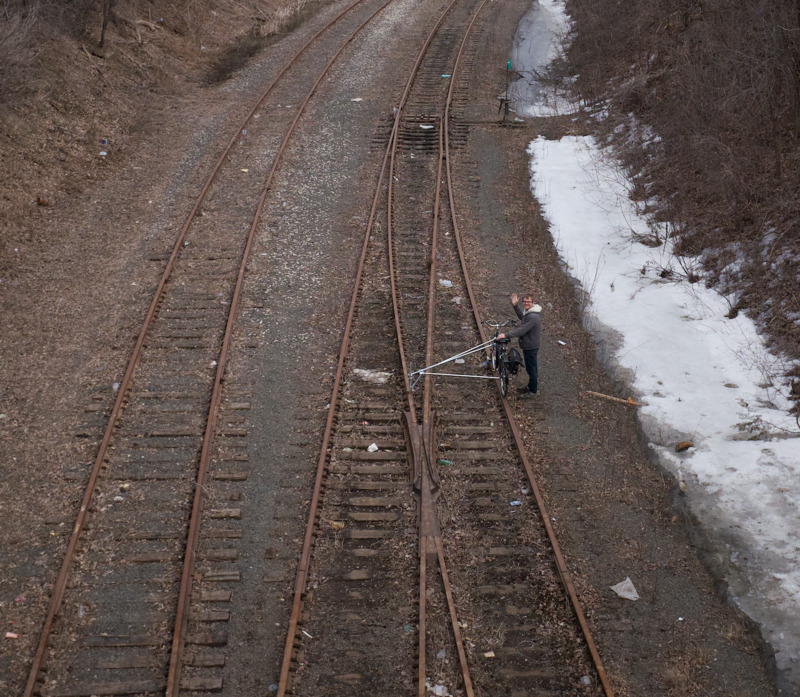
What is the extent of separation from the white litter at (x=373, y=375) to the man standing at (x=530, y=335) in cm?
166

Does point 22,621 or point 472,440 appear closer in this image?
point 22,621

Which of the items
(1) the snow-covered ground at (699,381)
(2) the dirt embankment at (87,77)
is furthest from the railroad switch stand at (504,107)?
(2) the dirt embankment at (87,77)

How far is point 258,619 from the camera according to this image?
7.18 m

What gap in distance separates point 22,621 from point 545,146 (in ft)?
50.3

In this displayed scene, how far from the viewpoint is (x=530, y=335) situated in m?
10.1

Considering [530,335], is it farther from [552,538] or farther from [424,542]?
[424,542]

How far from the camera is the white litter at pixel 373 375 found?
10.4 meters

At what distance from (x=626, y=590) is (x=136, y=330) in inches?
300

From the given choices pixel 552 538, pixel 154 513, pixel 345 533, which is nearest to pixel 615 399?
pixel 552 538

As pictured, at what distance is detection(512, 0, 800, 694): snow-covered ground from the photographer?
7.83 m

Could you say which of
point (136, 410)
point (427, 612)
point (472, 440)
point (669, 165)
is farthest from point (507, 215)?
point (427, 612)

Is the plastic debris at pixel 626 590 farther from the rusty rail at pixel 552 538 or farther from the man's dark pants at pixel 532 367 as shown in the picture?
the man's dark pants at pixel 532 367

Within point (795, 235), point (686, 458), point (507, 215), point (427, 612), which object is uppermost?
point (795, 235)

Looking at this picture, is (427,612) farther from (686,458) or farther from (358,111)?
(358,111)
